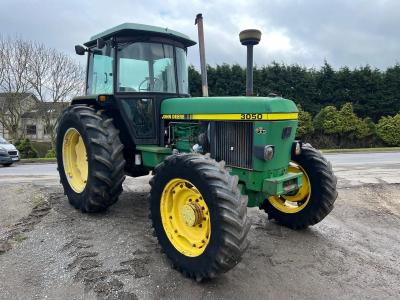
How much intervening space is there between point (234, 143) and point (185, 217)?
108 cm

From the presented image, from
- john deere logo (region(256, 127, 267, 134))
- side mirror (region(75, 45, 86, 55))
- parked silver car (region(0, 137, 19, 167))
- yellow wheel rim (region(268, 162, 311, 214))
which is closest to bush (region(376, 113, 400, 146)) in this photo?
parked silver car (region(0, 137, 19, 167))

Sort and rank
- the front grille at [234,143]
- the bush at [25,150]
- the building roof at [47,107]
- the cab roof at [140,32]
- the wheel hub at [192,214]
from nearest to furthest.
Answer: the wheel hub at [192,214] → the front grille at [234,143] → the cab roof at [140,32] → the bush at [25,150] → the building roof at [47,107]

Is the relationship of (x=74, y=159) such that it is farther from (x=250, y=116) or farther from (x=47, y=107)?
(x=47, y=107)

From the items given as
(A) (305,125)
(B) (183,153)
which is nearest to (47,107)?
(A) (305,125)

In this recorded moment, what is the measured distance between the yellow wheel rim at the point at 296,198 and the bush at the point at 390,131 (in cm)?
2055

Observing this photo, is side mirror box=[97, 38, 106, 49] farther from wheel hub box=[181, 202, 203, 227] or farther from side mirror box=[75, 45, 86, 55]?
wheel hub box=[181, 202, 203, 227]

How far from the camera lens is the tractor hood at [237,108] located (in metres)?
3.98

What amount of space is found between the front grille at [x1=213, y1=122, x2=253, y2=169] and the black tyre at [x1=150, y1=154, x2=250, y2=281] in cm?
71

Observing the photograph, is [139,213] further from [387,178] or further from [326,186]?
[387,178]

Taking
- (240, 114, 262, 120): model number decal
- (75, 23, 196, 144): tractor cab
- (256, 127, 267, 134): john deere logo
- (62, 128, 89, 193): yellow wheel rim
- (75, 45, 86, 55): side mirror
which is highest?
(75, 45, 86, 55): side mirror

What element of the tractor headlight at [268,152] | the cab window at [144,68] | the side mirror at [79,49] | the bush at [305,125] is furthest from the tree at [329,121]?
the tractor headlight at [268,152]

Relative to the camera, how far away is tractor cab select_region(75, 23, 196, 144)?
520cm

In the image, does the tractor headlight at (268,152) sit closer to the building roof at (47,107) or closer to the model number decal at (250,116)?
the model number decal at (250,116)

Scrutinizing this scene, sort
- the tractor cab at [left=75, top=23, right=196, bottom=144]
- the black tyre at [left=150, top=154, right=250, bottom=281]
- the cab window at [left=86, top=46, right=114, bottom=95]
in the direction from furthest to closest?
the cab window at [left=86, top=46, right=114, bottom=95], the tractor cab at [left=75, top=23, right=196, bottom=144], the black tyre at [left=150, top=154, right=250, bottom=281]
